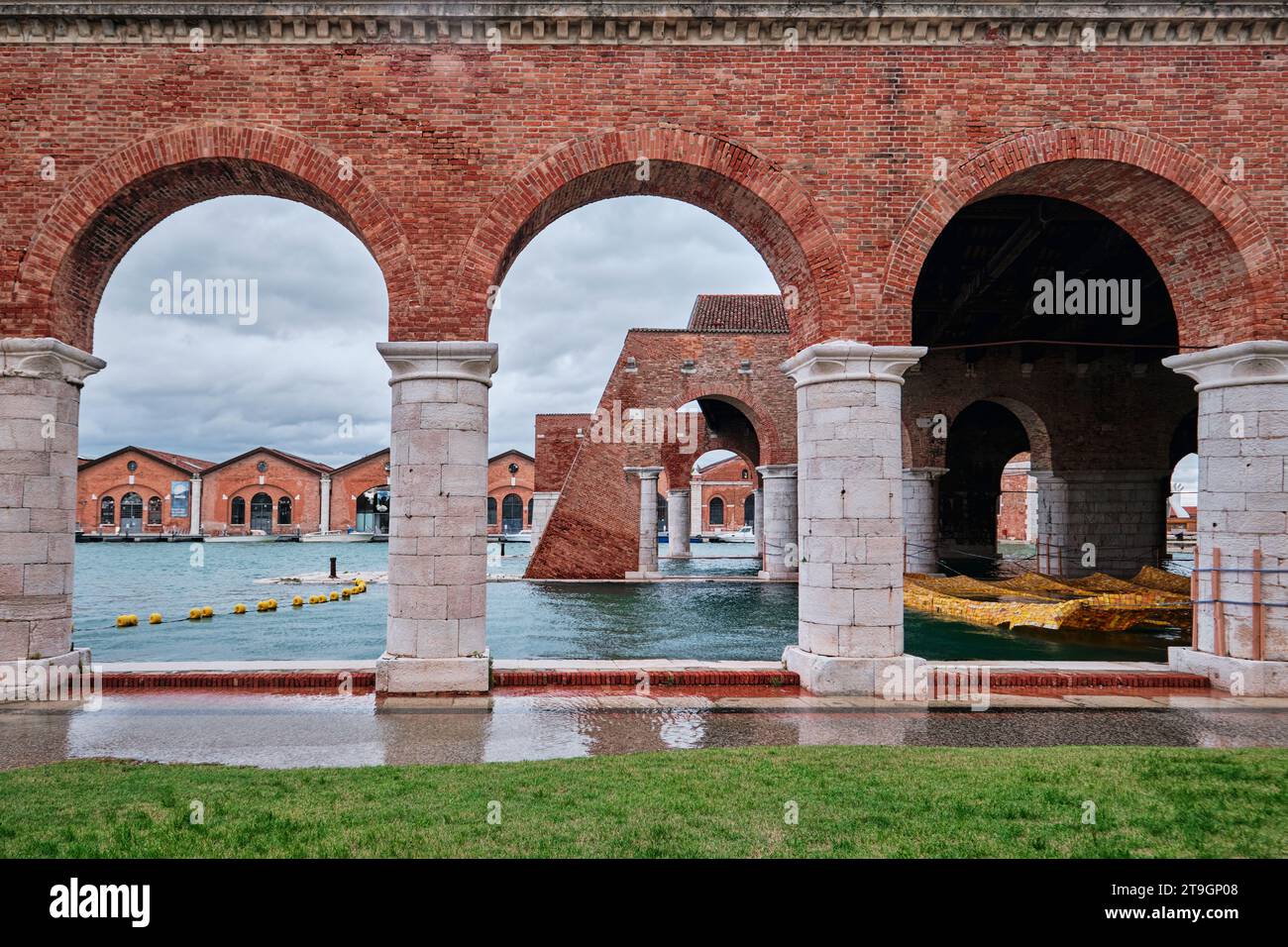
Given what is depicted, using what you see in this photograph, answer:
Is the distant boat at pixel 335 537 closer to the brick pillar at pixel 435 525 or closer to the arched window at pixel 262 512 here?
the arched window at pixel 262 512

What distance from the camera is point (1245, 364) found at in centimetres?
878

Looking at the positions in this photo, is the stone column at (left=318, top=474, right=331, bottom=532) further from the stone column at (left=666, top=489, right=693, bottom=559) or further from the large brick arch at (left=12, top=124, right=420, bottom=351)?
the large brick arch at (left=12, top=124, right=420, bottom=351)

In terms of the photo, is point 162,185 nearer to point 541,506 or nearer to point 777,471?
point 777,471

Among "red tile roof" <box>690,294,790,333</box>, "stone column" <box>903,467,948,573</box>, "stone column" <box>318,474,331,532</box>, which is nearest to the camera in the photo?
"stone column" <box>903,467,948,573</box>

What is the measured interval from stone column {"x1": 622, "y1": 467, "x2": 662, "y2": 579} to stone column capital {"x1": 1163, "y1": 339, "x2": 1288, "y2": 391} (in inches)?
684

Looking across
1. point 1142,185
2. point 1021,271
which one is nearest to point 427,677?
point 1142,185

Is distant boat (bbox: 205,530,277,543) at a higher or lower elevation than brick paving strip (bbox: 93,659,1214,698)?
lower

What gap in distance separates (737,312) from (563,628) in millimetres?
20816

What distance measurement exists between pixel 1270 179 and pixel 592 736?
31.4 ft

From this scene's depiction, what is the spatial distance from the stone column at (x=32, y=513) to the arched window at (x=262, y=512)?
211 ft

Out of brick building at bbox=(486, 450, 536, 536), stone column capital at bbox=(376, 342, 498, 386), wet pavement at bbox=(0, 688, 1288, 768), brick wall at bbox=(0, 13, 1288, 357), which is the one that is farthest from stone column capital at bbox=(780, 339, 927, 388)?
brick building at bbox=(486, 450, 536, 536)

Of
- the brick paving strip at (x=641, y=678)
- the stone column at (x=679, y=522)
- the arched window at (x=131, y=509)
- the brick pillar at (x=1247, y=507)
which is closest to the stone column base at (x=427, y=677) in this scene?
the brick paving strip at (x=641, y=678)

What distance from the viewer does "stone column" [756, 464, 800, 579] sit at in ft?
81.9
